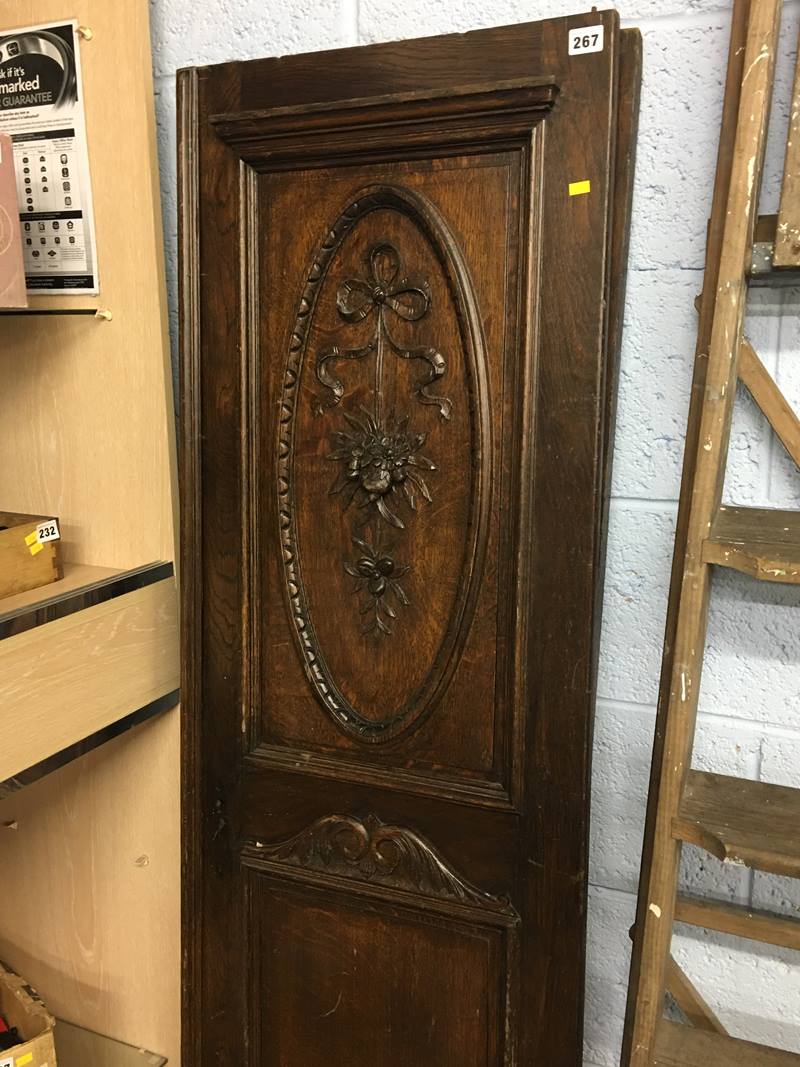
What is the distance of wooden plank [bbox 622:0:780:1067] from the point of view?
33.1 inches

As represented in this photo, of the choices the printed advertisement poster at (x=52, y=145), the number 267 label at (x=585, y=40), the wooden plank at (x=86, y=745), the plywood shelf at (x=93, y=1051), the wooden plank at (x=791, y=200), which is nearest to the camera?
the wooden plank at (x=791, y=200)

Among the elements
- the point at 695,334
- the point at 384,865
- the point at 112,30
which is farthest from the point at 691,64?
the point at 384,865

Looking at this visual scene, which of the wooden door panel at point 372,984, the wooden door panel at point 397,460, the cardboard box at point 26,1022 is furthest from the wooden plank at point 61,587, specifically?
the cardboard box at point 26,1022

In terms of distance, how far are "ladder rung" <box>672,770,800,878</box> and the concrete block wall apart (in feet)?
0.30

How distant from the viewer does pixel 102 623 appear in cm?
115

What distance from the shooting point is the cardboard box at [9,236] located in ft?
3.41

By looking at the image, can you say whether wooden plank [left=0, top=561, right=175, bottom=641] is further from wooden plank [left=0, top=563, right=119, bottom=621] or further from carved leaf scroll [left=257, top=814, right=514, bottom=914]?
carved leaf scroll [left=257, top=814, right=514, bottom=914]

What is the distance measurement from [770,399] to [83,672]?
825 mm

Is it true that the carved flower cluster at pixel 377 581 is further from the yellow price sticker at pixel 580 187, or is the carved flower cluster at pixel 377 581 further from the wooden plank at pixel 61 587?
the yellow price sticker at pixel 580 187

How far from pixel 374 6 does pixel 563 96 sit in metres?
0.30

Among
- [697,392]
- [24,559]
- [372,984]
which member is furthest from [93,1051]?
[697,392]

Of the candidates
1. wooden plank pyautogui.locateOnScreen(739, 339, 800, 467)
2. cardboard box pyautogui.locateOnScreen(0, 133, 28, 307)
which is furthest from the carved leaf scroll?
cardboard box pyautogui.locateOnScreen(0, 133, 28, 307)

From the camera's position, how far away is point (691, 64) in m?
0.99

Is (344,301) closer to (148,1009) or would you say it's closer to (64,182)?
(64,182)
